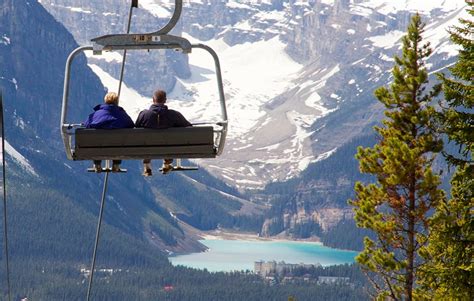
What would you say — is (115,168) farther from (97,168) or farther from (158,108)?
(158,108)

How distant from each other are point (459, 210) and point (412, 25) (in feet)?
37.7

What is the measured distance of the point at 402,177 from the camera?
3844 centimetres

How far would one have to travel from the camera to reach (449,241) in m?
27.6

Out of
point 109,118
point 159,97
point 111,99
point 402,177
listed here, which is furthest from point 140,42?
point 402,177

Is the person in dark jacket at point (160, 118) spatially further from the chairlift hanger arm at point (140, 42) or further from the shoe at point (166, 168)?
the chairlift hanger arm at point (140, 42)

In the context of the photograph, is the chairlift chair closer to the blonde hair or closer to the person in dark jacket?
the person in dark jacket

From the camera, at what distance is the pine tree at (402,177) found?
38.1 metres

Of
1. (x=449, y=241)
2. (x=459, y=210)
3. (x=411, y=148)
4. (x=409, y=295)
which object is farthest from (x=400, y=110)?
(x=449, y=241)

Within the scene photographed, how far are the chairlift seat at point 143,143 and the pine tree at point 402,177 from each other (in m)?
17.2

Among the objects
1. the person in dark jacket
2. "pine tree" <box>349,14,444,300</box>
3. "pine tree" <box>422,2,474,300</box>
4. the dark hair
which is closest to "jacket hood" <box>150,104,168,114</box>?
the person in dark jacket

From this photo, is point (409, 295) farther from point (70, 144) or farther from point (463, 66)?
point (70, 144)

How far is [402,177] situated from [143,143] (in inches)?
749

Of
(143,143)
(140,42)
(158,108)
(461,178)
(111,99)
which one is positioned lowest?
(143,143)

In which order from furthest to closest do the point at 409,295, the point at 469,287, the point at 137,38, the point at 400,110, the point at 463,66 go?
the point at 400,110 → the point at 409,295 → the point at 463,66 → the point at 469,287 → the point at 137,38
